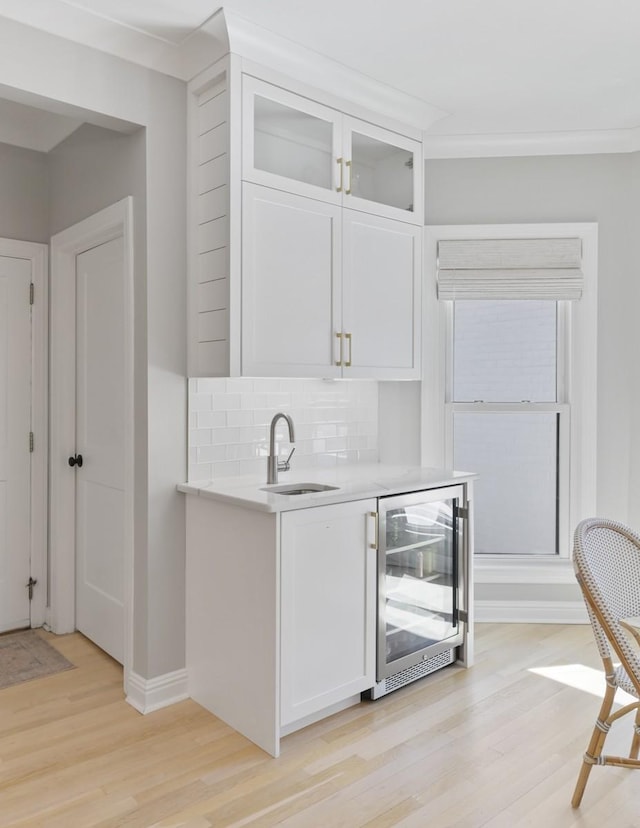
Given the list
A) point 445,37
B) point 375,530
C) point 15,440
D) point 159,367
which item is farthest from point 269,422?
point 445,37

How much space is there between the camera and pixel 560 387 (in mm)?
3771

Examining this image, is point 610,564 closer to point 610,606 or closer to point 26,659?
point 610,606

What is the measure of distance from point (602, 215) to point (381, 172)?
56.0 inches

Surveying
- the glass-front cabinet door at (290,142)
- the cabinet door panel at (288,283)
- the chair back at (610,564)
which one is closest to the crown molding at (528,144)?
the glass-front cabinet door at (290,142)

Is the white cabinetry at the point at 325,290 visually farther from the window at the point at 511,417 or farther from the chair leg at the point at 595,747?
the chair leg at the point at 595,747

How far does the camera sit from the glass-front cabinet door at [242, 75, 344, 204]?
264 cm

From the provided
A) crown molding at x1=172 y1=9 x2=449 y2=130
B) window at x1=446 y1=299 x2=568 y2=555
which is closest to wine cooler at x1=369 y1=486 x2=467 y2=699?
window at x1=446 y1=299 x2=568 y2=555

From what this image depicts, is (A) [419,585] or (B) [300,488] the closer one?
(B) [300,488]

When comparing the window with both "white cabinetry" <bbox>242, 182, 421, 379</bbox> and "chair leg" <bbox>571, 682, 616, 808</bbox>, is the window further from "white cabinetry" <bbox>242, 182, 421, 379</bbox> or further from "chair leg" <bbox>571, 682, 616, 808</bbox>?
"chair leg" <bbox>571, 682, 616, 808</bbox>

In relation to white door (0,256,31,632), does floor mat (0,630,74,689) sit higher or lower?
lower

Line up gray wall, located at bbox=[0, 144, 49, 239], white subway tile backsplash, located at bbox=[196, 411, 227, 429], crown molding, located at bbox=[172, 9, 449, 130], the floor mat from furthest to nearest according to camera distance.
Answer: gray wall, located at bbox=[0, 144, 49, 239] → the floor mat → white subway tile backsplash, located at bbox=[196, 411, 227, 429] → crown molding, located at bbox=[172, 9, 449, 130]

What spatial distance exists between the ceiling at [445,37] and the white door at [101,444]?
925mm

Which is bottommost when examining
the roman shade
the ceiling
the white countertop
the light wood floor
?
the light wood floor

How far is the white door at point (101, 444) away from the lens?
308cm
